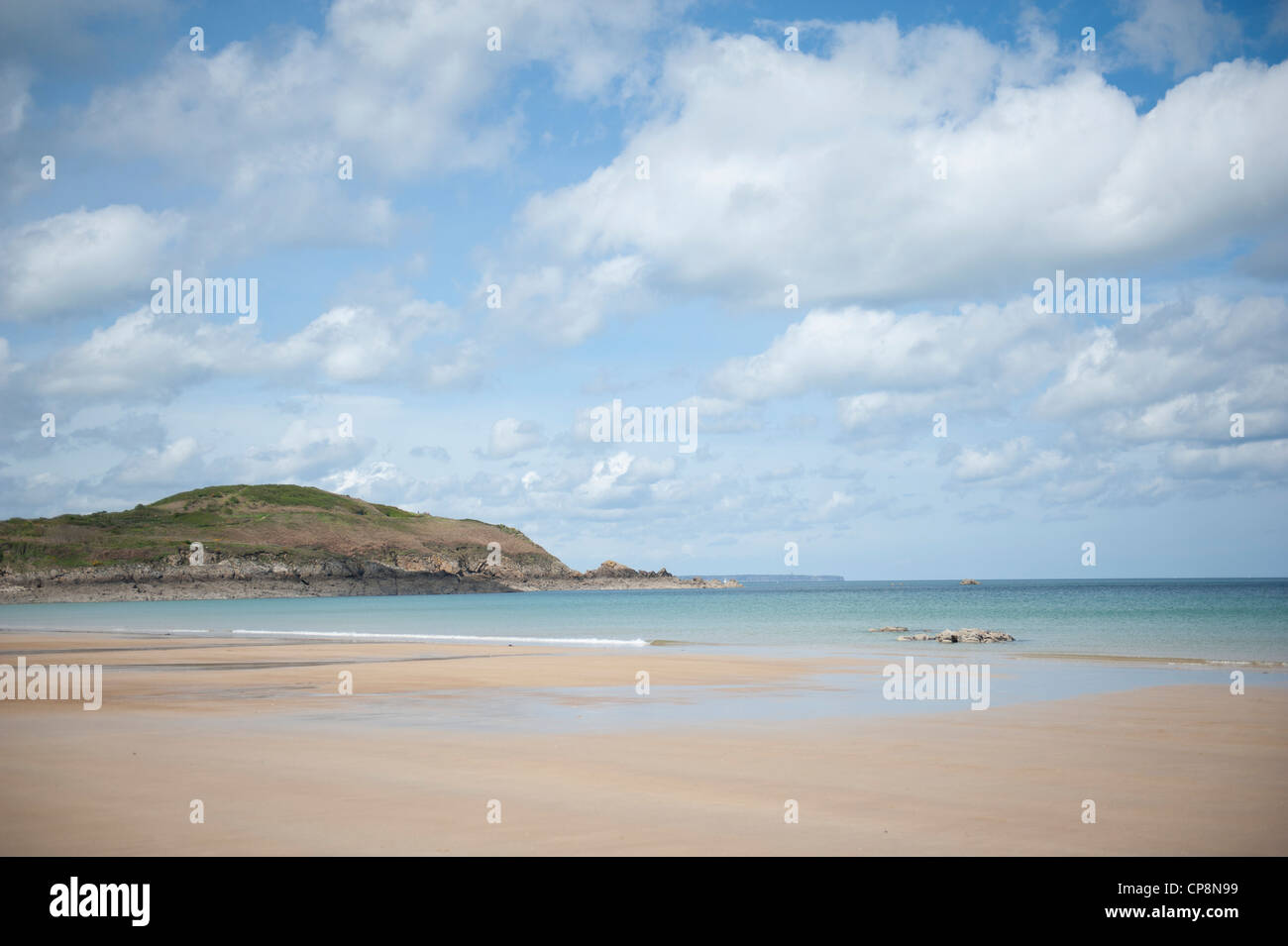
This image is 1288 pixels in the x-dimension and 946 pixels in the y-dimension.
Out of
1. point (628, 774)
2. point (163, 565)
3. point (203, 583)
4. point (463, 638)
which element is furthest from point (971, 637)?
point (163, 565)

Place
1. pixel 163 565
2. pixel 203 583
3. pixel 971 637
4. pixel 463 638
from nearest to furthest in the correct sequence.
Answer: pixel 971 637 → pixel 463 638 → pixel 203 583 → pixel 163 565

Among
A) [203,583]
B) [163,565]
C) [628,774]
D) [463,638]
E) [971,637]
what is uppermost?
[163,565]

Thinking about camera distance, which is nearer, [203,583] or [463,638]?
[463,638]

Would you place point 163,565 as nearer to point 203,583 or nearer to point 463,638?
point 203,583

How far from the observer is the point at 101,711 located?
1803 cm

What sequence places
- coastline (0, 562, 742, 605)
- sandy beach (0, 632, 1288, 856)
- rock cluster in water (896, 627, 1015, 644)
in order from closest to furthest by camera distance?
sandy beach (0, 632, 1288, 856)
rock cluster in water (896, 627, 1015, 644)
coastline (0, 562, 742, 605)

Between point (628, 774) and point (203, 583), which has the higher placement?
point (203, 583)

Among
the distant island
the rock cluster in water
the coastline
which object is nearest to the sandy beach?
the rock cluster in water

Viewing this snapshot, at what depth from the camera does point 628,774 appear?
465 inches

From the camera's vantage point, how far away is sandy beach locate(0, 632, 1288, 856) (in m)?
8.73

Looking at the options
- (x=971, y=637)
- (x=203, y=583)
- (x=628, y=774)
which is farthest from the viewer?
(x=203, y=583)

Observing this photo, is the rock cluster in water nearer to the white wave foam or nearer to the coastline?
the white wave foam
